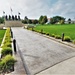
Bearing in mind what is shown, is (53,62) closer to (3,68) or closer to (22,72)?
(22,72)

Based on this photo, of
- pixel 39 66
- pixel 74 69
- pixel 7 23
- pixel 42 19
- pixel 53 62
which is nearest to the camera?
pixel 74 69

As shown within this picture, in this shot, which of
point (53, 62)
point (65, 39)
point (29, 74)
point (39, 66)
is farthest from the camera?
point (65, 39)

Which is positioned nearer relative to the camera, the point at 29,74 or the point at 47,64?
the point at 29,74

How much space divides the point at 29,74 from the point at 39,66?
0.96 m

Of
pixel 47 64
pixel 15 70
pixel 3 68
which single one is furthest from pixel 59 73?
pixel 3 68

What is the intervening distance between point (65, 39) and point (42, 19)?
81.0 meters

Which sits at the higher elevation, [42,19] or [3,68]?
[42,19]

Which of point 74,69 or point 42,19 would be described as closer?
point 74,69

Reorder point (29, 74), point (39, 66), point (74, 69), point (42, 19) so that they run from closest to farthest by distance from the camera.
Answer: point (29, 74) → point (74, 69) → point (39, 66) → point (42, 19)

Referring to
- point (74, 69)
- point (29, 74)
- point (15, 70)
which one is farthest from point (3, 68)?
point (74, 69)

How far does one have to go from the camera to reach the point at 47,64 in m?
6.21

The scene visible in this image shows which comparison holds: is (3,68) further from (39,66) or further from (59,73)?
(59,73)

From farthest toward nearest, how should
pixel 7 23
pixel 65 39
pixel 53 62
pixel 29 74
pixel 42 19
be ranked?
1. pixel 42 19
2. pixel 7 23
3. pixel 65 39
4. pixel 53 62
5. pixel 29 74

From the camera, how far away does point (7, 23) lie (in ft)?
197
